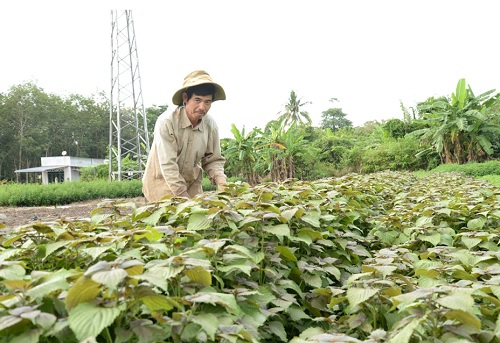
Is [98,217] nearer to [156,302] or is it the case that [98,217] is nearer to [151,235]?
[151,235]

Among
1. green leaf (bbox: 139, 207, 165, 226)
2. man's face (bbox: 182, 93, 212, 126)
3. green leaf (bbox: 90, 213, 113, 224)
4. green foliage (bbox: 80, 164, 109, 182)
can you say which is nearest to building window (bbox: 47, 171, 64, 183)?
green foliage (bbox: 80, 164, 109, 182)

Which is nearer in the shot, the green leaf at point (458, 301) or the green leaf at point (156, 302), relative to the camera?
the green leaf at point (156, 302)

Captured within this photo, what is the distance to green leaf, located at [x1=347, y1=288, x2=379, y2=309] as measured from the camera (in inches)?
57.7

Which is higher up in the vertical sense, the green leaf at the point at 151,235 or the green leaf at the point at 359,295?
the green leaf at the point at 151,235

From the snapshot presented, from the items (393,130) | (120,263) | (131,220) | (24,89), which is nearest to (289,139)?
(393,130)

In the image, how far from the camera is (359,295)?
150 centimetres

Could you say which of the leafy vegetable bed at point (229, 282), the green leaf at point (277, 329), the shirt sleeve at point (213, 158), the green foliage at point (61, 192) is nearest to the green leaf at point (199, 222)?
the leafy vegetable bed at point (229, 282)

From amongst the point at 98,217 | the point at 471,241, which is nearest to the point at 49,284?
the point at 98,217

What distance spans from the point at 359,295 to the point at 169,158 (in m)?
2.22

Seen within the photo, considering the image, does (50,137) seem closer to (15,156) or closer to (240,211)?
(15,156)

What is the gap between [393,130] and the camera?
717 inches

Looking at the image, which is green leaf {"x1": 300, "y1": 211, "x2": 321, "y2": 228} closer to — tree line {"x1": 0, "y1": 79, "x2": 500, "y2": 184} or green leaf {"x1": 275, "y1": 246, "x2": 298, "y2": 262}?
green leaf {"x1": 275, "y1": 246, "x2": 298, "y2": 262}

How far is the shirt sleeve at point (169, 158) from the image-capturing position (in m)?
3.40

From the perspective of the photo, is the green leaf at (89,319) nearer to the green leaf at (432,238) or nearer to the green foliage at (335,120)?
the green leaf at (432,238)
